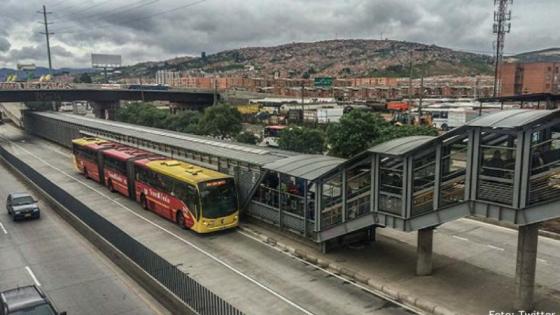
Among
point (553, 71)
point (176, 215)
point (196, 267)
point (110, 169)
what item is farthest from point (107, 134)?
point (553, 71)

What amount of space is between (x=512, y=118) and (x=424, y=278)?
6302 millimetres

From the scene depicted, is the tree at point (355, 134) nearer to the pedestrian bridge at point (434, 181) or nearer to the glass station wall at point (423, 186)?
the pedestrian bridge at point (434, 181)

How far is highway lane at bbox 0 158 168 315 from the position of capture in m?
15.2

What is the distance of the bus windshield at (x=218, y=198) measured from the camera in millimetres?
21438

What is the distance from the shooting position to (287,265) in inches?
706

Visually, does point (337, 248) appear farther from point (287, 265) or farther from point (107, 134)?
point (107, 134)

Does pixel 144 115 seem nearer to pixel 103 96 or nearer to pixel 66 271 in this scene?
pixel 103 96

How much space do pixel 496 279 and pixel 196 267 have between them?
35.3 ft

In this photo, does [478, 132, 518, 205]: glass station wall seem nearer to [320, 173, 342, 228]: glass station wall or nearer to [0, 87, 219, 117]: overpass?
[320, 173, 342, 228]: glass station wall

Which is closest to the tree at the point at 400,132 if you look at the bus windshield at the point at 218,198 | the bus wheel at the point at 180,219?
the bus windshield at the point at 218,198

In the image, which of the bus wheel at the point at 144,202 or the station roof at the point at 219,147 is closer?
the station roof at the point at 219,147

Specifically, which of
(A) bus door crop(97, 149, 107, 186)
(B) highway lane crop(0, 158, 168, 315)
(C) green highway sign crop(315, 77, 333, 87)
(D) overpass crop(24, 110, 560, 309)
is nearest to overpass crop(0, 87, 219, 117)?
(C) green highway sign crop(315, 77, 333, 87)

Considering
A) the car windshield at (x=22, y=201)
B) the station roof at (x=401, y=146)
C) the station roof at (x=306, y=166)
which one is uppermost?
the station roof at (x=401, y=146)

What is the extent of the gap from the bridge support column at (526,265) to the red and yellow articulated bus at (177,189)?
12805 mm
